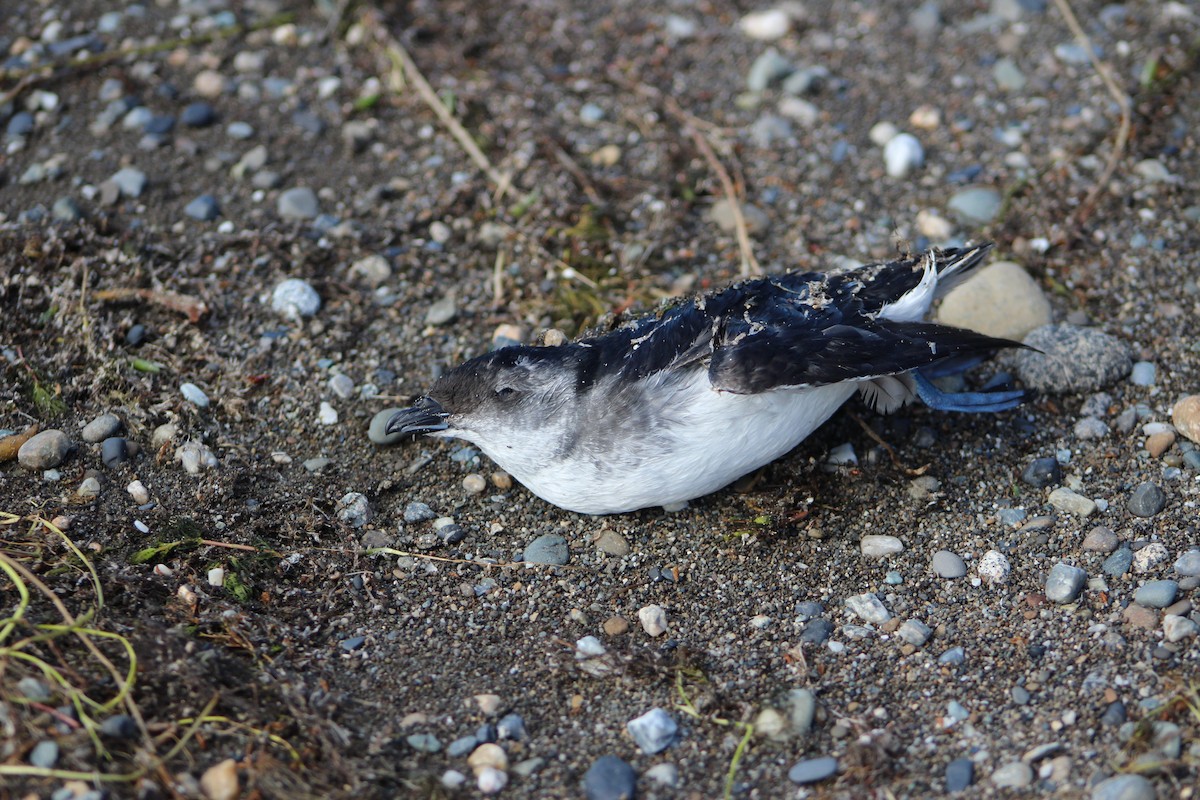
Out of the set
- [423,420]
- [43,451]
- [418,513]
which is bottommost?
[418,513]

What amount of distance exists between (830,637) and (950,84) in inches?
150

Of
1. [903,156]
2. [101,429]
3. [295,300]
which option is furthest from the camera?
[903,156]

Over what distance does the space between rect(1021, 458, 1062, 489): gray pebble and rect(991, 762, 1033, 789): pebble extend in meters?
1.45

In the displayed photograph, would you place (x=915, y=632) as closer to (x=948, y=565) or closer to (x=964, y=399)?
(x=948, y=565)

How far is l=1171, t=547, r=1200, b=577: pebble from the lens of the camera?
396 cm

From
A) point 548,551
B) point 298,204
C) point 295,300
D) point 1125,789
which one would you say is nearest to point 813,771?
point 1125,789

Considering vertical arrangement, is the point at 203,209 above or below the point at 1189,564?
above

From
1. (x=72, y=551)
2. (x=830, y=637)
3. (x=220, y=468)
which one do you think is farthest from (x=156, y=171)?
(x=830, y=637)

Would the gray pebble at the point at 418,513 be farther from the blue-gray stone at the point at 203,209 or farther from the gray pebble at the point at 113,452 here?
the blue-gray stone at the point at 203,209

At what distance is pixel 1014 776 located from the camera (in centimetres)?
333

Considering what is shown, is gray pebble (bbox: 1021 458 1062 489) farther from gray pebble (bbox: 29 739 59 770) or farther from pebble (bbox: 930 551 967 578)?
gray pebble (bbox: 29 739 59 770)

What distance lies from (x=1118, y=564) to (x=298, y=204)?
4133mm

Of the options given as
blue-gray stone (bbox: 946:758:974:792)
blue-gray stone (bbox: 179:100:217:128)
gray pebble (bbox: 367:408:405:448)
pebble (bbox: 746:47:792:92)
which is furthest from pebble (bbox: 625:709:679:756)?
blue-gray stone (bbox: 179:100:217:128)

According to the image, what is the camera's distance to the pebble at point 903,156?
599cm
